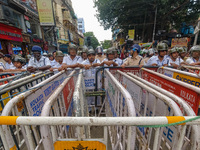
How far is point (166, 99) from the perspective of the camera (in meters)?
1.07

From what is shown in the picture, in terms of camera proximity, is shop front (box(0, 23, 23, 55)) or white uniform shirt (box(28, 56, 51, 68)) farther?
shop front (box(0, 23, 23, 55))

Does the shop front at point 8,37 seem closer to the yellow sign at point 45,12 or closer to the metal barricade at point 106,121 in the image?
the yellow sign at point 45,12

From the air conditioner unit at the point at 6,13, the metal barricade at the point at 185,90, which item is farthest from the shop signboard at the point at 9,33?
the metal barricade at the point at 185,90

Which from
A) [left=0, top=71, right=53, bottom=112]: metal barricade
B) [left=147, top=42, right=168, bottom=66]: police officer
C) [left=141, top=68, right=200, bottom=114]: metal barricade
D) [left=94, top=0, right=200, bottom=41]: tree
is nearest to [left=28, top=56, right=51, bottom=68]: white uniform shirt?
[left=0, top=71, right=53, bottom=112]: metal barricade

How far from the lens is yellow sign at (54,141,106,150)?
0.86m

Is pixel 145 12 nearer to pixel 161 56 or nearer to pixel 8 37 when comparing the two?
pixel 161 56

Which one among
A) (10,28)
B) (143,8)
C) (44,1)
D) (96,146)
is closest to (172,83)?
(96,146)

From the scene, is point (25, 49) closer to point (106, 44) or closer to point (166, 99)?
point (166, 99)

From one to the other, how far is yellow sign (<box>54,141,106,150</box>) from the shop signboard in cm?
1100

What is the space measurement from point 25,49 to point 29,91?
1308 centimetres

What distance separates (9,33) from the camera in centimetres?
882

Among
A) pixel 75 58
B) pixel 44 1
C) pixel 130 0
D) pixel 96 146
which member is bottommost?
pixel 96 146

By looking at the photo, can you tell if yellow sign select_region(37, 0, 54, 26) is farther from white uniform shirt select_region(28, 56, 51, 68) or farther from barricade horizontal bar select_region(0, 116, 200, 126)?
barricade horizontal bar select_region(0, 116, 200, 126)

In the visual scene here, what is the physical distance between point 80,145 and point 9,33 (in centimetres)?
1199
